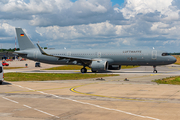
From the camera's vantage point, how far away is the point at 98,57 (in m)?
47.8

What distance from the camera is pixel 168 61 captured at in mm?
44812

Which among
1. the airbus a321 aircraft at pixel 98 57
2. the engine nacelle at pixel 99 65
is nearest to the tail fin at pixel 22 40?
the airbus a321 aircraft at pixel 98 57

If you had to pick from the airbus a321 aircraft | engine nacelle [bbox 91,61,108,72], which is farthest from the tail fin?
engine nacelle [bbox 91,61,108,72]

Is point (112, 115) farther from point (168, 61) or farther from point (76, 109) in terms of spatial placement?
point (168, 61)

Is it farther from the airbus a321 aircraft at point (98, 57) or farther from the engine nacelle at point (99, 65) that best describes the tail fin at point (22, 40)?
A: the engine nacelle at point (99, 65)

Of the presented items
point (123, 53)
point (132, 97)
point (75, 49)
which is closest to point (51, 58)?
point (75, 49)

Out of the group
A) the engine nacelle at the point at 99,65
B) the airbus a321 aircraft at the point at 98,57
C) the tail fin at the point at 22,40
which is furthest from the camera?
the tail fin at the point at 22,40

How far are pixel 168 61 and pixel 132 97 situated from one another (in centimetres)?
3024

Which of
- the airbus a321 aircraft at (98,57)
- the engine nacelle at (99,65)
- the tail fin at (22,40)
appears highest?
the tail fin at (22,40)

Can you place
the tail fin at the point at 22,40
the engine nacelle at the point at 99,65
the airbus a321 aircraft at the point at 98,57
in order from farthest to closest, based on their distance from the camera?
1. the tail fin at the point at 22,40
2. the airbus a321 aircraft at the point at 98,57
3. the engine nacelle at the point at 99,65

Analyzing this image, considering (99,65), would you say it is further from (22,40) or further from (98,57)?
(22,40)

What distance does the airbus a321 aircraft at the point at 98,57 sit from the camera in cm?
4484

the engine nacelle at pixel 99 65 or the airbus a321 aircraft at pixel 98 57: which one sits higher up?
the airbus a321 aircraft at pixel 98 57

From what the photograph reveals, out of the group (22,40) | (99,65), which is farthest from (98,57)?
(22,40)
